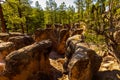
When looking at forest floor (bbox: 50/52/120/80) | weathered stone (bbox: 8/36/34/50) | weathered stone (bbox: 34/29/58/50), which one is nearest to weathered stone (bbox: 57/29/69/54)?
weathered stone (bbox: 34/29/58/50)

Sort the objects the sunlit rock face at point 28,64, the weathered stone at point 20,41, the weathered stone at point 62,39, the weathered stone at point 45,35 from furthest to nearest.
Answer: the weathered stone at point 45,35, the weathered stone at point 62,39, the weathered stone at point 20,41, the sunlit rock face at point 28,64

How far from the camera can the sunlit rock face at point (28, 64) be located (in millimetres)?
14766

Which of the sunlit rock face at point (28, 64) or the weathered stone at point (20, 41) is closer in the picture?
the sunlit rock face at point (28, 64)

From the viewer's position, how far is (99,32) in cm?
1141

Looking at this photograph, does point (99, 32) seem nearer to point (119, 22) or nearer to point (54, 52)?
point (119, 22)

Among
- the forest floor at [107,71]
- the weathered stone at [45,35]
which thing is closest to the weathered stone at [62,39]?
the weathered stone at [45,35]

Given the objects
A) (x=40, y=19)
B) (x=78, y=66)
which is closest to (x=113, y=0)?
(x=78, y=66)

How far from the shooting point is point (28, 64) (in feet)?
51.8

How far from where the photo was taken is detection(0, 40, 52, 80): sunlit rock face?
14.8m

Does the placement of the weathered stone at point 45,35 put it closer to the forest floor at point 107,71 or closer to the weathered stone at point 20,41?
the weathered stone at point 20,41

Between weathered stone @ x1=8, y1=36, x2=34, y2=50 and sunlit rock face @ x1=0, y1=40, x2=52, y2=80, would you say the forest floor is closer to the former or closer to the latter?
sunlit rock face @ x1=0, y1=40, x2=52, y2=80

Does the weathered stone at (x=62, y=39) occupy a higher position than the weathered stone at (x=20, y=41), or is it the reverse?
the weathered stone at (x=20, y=41)

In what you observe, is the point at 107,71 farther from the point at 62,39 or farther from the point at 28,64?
the point at 62,39

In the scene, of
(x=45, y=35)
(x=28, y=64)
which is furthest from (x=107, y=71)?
(x=45, y=35)
